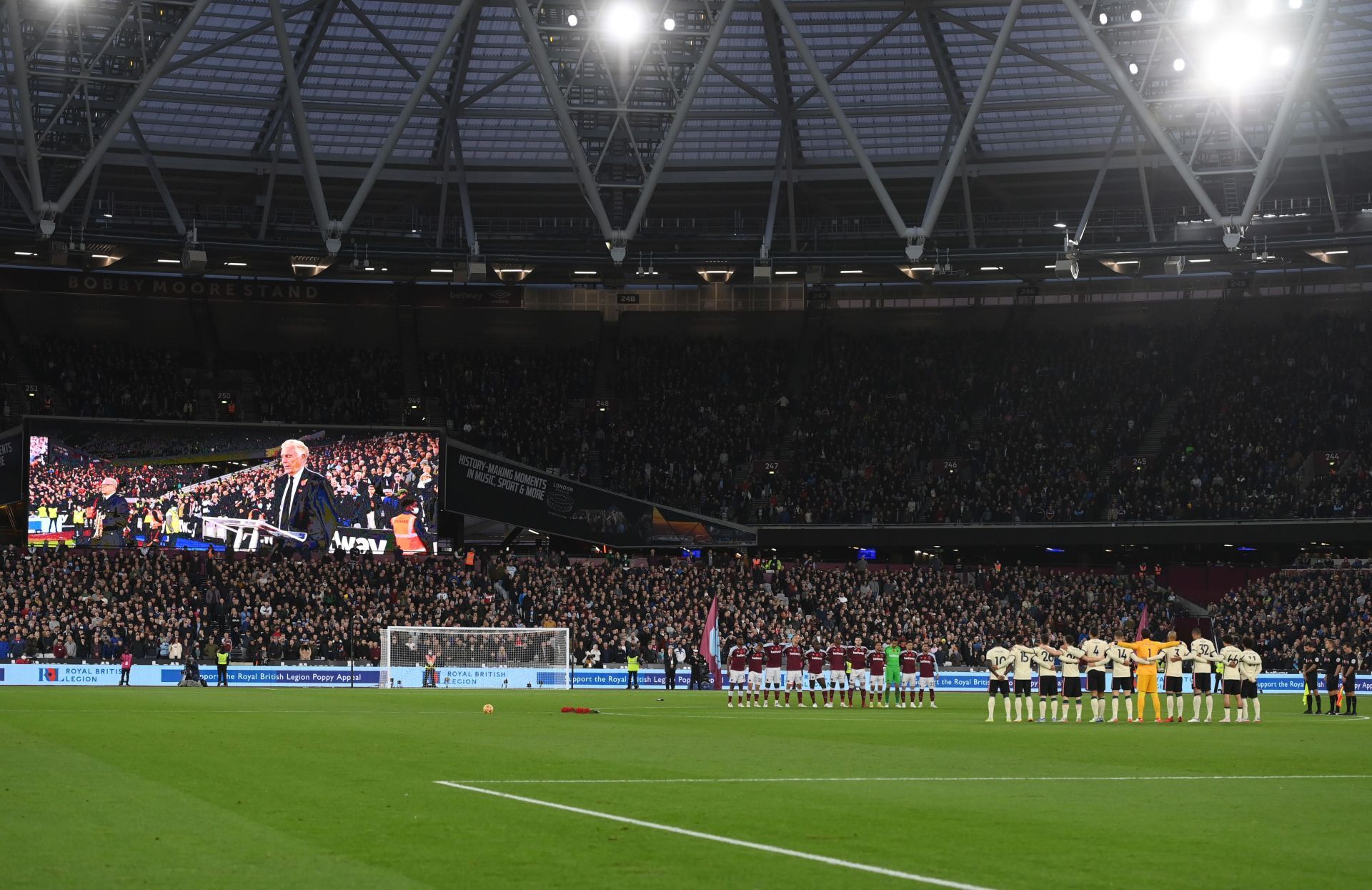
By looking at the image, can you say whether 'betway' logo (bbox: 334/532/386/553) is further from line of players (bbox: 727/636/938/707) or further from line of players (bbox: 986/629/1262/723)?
line of players (bbox: 986/629/1262/723)

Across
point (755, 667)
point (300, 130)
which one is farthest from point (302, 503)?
point (755, 667)

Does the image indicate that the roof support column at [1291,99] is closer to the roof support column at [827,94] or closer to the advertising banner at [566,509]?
the roof support column at [827,94]

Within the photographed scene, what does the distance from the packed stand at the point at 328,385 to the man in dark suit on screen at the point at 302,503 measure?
3.76m

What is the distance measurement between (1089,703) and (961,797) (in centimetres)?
2928

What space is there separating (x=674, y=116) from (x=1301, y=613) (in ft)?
103

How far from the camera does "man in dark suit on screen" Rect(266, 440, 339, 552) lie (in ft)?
201

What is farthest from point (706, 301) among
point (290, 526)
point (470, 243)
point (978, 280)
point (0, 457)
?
point (0, 457)

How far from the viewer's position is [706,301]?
77188mm

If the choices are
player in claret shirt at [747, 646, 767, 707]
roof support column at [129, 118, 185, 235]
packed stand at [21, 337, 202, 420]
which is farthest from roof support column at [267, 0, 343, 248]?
player in claret shirt at [747, 646, 767, 707]

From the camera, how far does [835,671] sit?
137 feet

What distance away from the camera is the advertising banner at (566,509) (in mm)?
64938

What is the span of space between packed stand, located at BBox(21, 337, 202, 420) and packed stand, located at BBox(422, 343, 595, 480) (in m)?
10.7

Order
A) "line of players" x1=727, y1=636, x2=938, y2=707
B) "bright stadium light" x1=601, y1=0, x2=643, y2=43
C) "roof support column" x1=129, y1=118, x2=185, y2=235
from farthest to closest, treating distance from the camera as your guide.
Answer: "roof support column" x1=129, y1=118, x2=185, y2=235 → "bright stadium light" x1=601, y1=0, x2=643, y2=43 → "line of players" x1=727, y1=636, x2=938, y2=707

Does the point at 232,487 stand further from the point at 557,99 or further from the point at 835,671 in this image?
the point at 835,671
